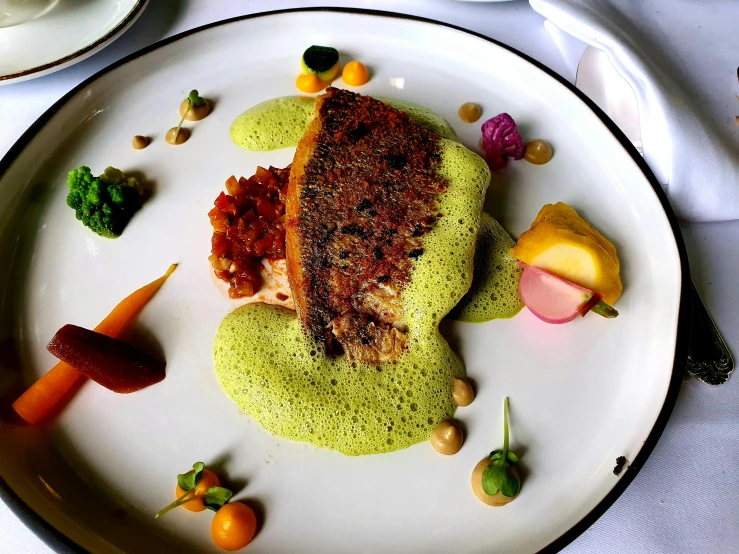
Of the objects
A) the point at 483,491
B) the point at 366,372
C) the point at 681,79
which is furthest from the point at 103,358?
the point at 681,79

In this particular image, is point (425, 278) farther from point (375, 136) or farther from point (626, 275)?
point (626, 275)

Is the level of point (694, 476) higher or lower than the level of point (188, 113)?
lower

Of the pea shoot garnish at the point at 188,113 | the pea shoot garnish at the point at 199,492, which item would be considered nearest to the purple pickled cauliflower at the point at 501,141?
the pea shoot garnish at the point at 188,113

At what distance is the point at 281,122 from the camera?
6.63 ft

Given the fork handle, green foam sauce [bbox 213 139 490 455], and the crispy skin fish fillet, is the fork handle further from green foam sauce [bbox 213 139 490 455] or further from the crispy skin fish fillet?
the crispy skin fish fillet

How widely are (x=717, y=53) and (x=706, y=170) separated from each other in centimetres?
69

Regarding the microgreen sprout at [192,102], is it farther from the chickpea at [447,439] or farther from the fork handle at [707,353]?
the fork handle at [707,353]

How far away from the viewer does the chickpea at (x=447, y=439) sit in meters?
1.44

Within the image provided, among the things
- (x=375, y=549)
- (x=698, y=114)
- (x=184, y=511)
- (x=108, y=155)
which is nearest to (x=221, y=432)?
(x=184, y=511)

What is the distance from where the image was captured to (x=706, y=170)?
1.74 meters

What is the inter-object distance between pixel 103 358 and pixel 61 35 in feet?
4.56

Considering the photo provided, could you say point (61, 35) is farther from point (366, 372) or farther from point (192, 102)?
point (366, 372)

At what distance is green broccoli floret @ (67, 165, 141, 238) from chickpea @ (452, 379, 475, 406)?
121 cm

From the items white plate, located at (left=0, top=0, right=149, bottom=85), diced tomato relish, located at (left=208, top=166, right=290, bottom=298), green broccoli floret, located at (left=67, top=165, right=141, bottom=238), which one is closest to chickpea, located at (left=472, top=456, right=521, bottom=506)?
diced tomato relish, located at (left=208, top=166, right=290, bottom=298)
